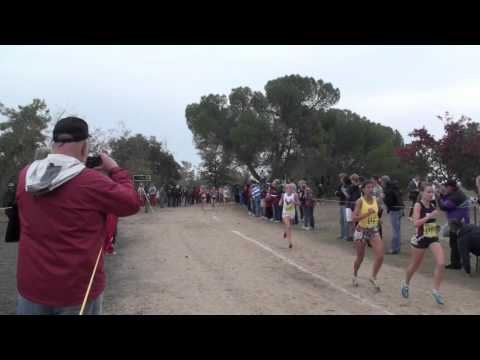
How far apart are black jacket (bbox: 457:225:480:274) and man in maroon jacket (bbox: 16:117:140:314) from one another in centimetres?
909

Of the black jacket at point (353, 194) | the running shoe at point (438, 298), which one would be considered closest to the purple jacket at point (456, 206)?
the running shoe at point (438, 298)

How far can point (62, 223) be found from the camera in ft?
9.14

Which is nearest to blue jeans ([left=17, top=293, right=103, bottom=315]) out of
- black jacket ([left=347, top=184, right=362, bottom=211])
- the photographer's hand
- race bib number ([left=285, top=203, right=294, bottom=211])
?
the photographer's hand

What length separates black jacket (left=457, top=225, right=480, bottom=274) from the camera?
10.2 metres

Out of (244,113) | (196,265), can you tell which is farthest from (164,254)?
(244,113)

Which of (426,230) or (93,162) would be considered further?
(426,230)

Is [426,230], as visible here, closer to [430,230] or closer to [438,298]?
[430,230]

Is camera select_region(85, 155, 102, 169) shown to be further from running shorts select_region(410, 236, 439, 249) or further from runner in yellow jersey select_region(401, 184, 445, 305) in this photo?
running shorts select_region(410, 236, 439, 249)

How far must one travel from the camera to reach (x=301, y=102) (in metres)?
42.1

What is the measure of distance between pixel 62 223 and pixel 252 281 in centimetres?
677

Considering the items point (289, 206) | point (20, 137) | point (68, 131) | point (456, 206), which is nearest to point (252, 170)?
point (20, 137)

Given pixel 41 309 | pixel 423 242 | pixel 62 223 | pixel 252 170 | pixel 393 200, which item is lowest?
pixel 41 309

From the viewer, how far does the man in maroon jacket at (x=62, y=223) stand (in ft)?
9.14

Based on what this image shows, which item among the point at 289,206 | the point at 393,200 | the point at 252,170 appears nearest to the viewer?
the point at 393,200
